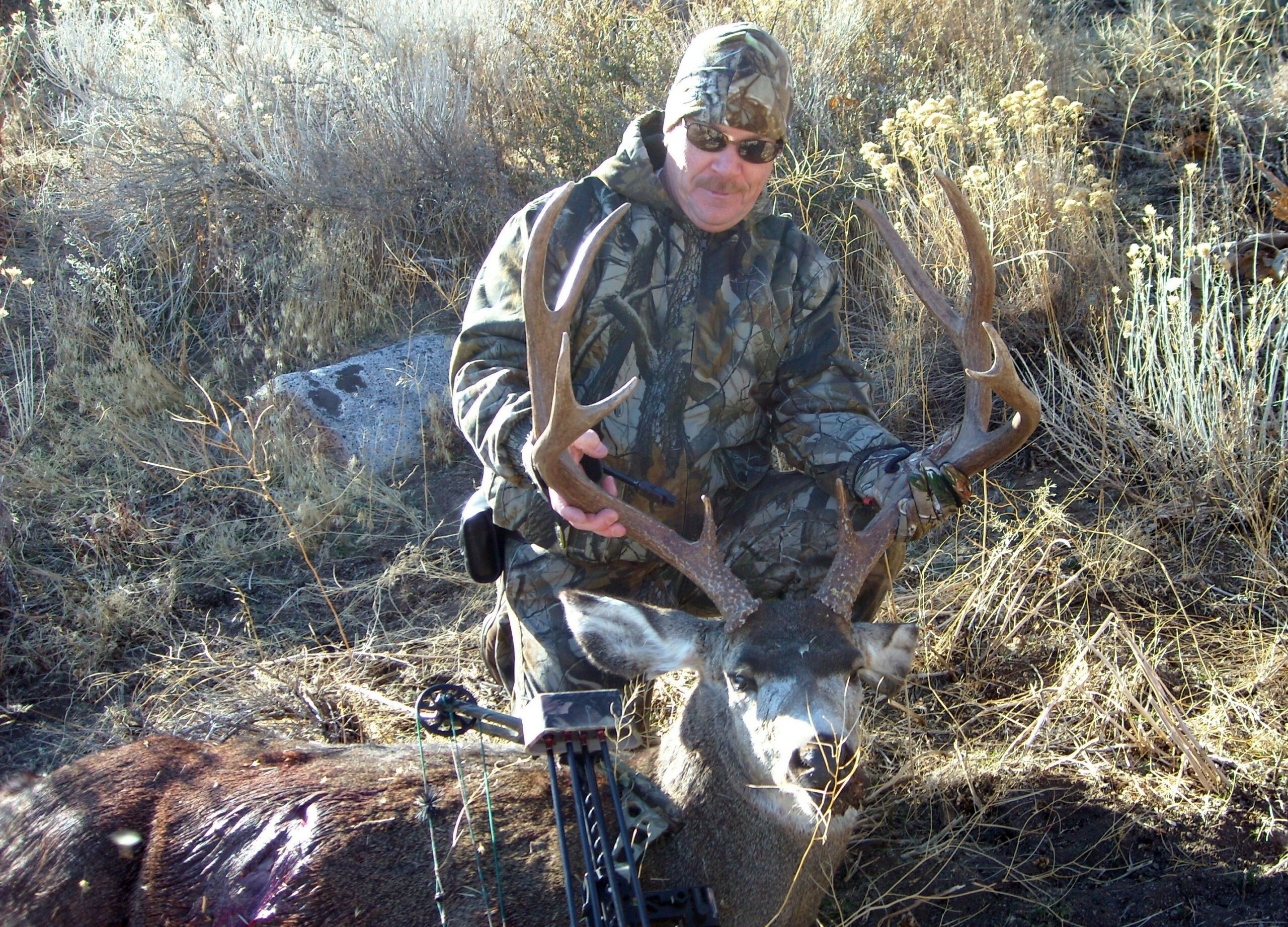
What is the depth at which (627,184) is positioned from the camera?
3.95 metres

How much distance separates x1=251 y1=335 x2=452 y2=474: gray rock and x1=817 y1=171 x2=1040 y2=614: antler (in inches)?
121

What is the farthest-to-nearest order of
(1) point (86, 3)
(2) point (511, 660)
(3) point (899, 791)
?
(1) point (86, 3), (2) point (511, 660), (3) point (899, 791)

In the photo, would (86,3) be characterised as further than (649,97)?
Yes

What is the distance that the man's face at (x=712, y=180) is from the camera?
3822 millimetres

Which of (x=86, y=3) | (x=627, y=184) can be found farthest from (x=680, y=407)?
(x=86, y=3)

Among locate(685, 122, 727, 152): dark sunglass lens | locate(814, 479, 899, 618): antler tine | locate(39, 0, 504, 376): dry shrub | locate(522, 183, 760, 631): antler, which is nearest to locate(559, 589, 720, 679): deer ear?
locate(522, 183, 760, 631): antler

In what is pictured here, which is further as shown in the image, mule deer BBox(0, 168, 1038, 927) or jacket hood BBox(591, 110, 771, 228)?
jacket hood BBox(591, 110, 771, 228)

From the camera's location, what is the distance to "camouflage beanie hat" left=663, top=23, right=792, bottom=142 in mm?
3754

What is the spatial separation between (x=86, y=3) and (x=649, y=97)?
19.1ft

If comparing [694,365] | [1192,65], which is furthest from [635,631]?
[1192,65]

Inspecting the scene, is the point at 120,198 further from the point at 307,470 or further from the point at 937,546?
the point at 937,546

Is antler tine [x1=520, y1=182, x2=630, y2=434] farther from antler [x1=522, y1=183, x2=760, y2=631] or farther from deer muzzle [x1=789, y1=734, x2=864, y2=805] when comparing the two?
deer muzzle [x1=789, y1=734, x2=864, y2=805]

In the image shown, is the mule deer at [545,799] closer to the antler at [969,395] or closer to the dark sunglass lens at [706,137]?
the antler at [969,395]

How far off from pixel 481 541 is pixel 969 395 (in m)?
1.62
